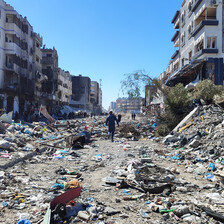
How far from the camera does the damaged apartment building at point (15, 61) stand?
2934 cm

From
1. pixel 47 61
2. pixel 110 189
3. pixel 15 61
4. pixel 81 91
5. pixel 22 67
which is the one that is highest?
pixel 47 61

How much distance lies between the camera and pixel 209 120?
1088 centimetres

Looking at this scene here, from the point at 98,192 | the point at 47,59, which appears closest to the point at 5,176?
the point at 98,192

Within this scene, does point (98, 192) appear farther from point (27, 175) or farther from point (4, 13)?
point (4, 13)

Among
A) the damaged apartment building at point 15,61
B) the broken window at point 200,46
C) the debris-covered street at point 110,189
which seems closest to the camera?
the debris-covered street at point 110,189

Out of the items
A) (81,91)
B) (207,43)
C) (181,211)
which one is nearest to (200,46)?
(207,43)

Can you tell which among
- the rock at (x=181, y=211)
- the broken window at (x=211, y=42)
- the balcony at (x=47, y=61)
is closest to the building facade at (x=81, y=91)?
the balcony at (x=47, y=61)

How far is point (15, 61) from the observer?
31156mm

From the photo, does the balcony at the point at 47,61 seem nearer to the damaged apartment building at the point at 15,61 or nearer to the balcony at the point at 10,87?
the damaged apartment building at the point at 15,61

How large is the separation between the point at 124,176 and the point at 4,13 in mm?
31906

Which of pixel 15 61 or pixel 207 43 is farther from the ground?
pixel 207 43

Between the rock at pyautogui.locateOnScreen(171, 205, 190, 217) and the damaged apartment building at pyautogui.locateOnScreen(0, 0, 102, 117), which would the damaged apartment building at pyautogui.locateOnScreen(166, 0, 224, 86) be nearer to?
the damaged apartment building at pyautogui.locateOnScreen(0, 0, 102, 117)

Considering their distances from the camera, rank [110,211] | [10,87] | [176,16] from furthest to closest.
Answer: [176,16] < [10,87] < [110,211]

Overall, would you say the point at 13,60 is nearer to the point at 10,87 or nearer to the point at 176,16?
the point at 10,87
